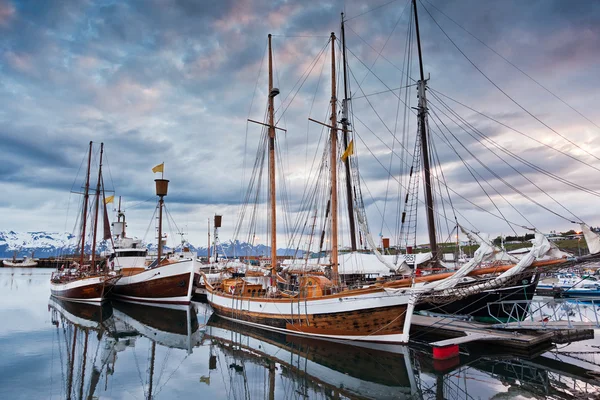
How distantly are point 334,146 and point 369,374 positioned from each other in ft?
39.2

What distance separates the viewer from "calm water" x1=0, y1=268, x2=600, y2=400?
1163 centimetres

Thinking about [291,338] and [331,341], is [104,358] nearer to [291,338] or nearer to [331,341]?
[291,338]

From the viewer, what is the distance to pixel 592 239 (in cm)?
1202

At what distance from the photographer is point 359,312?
16109mm

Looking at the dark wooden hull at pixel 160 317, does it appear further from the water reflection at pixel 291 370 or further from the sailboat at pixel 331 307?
the sailboat at pixel 331 307

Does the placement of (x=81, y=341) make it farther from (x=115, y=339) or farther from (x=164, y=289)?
(x=164, y=289)

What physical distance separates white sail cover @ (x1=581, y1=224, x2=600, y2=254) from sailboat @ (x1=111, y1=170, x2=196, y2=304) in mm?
26120

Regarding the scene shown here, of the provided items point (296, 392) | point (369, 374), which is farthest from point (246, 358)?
point (369, 374)

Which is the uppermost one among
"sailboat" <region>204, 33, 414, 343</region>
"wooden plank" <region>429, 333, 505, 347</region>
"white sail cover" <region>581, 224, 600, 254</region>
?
"white sail cover" <region>581, 224, 600, 254</region>

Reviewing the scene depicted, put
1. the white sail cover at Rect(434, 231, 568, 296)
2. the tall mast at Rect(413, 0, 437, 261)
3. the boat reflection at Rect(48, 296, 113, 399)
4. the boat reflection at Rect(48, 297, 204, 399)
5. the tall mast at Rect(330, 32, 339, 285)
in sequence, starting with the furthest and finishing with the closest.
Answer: the tall mast at Rect(413, 0, 437, 261)
the tall mast at Rect(330, 32, 339, 285)
the white sail cover at Rect(434, 231, 568, 296)
the boat reflection at Rect(48, 297, 204, 399)
the boat reflection at Rect(48, 296, 113, 399)

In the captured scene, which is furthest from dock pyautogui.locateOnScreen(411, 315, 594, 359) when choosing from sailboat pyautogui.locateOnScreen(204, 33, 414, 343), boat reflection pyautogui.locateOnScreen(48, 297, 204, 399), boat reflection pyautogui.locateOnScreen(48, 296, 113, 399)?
boat reflection pyautogui.locateOnScreen(48, 296, 113, 399)

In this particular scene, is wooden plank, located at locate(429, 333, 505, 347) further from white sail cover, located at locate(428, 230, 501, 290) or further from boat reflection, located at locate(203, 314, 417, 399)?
white sail cover, located at locate(428, 230, 501, 290)

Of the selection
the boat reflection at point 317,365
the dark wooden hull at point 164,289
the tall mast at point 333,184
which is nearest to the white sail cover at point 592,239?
the boat reflection at point 317,365

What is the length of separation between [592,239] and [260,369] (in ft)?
41.7
